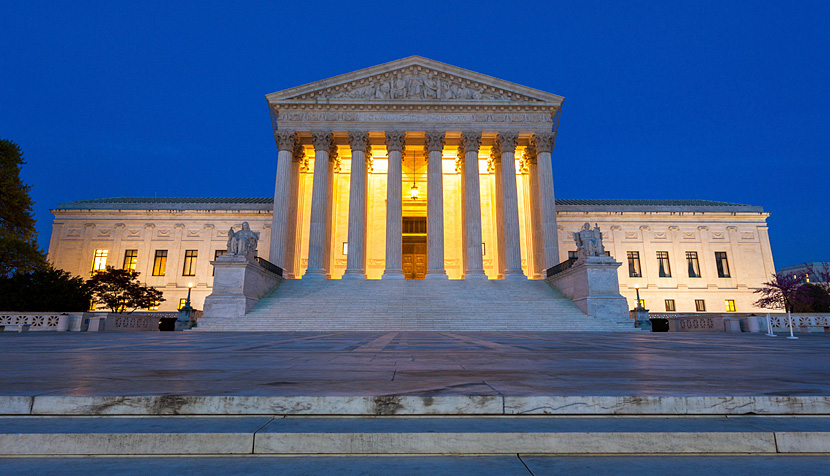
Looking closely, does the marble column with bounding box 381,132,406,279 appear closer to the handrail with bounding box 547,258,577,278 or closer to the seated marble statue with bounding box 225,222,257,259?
the seated marble statue with bounding box 225,222,257,259

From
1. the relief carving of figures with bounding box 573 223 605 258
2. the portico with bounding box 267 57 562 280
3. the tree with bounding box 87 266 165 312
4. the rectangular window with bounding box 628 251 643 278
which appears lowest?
the tree with bounding box 87 266 165 312

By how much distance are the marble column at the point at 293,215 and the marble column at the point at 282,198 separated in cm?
49

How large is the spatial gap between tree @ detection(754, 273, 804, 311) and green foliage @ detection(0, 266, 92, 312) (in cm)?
5707

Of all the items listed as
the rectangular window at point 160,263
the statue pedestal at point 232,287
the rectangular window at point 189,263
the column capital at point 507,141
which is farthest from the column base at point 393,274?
the rectangular window at point 160,263

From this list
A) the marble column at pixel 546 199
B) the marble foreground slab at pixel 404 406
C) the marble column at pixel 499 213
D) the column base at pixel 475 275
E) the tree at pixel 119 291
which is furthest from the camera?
the tree at pixel 119 291

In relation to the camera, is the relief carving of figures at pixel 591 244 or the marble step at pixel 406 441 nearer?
the marble step at pixel 406 441

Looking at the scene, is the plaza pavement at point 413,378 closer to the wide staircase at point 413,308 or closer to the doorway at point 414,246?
the wide staircase at point 413,308

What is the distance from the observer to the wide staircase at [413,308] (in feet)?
71.7

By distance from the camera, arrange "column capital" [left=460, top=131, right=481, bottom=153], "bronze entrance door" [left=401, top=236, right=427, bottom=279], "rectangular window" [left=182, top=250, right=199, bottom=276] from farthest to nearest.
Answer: "rectangular window" [left=182, top=250, right=199, bottom=276] < "bronze entrance door" [left=401, top=236, right=427, bottom=279] < "column capital" [left=460, top=131, right=481, bottom=153]

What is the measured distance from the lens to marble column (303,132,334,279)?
32875 millimetres

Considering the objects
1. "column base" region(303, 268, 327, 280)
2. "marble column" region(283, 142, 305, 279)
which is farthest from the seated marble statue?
"marble column" region(283, 142, 305, 279)

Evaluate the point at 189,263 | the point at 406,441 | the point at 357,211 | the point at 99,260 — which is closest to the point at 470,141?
the point at 357,211

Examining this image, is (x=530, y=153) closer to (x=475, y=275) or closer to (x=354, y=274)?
(x=475, y=275)

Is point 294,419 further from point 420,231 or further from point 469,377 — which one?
point 420,231
